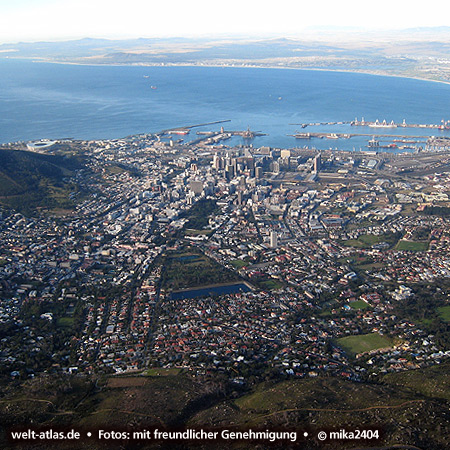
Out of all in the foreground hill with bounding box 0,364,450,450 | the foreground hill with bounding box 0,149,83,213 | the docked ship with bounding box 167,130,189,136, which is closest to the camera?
the foreground hill with bounding box 0,364,450,450

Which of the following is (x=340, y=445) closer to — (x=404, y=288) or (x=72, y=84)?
(x=404, y=288)

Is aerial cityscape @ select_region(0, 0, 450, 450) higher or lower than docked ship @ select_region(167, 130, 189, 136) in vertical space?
lower

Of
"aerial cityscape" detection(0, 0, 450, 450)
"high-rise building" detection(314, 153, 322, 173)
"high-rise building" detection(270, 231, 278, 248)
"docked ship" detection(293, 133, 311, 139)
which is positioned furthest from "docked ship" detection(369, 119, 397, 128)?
"high-rise building" detection(270, 231, 278, 248)

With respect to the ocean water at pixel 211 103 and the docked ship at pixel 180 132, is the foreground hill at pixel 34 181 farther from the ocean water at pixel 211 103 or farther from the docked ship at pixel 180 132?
the docked ship at pixel 180 132

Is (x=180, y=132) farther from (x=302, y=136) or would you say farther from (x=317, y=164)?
(x=317, y=164)

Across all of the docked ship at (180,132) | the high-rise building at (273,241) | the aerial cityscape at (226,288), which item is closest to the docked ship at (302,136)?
the aerial cityscape at (226,288)

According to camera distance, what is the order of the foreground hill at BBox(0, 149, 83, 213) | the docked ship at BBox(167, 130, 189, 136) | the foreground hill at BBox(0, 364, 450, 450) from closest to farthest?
the foreground hill at BBox(0, 364, 450, 450)
the foreground hill at BBox(0, 149, 83, 213)
the docked ship at BBox(167, 130, 189, 136)

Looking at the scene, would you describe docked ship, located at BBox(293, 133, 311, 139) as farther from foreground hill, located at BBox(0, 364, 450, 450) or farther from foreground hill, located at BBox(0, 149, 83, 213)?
foreground hill, located at BBox(0, 364, 450, 450)
